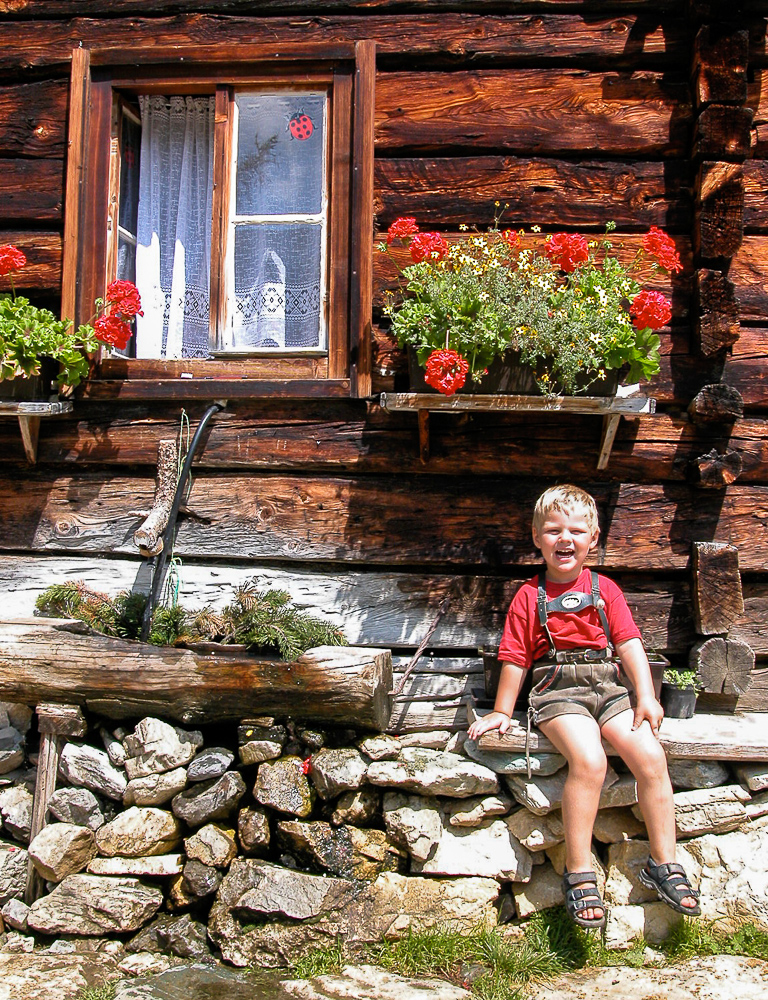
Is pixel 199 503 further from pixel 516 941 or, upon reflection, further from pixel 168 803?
pixel 516 941

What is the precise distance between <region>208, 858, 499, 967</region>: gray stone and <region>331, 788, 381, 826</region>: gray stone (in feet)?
0.70

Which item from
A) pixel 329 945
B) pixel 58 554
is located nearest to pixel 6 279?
pixel 58 554

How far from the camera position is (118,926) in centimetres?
325

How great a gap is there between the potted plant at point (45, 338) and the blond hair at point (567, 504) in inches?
75.8

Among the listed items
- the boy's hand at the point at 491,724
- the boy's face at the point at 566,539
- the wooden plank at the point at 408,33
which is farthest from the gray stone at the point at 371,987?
the wooden plank at the point at 408,33

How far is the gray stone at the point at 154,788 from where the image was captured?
3406 mm

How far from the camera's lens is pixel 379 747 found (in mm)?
3504

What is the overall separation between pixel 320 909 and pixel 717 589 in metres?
2.03

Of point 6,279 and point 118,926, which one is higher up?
point 6,279

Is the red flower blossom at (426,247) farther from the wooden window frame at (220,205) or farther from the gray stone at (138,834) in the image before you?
the gray stone at (138,834)

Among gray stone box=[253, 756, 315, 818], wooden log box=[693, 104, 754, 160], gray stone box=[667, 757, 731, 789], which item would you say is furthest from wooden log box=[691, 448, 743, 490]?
gray stone box=[253, 756, 315, 818]

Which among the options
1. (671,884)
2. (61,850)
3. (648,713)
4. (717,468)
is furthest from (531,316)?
(61,850)

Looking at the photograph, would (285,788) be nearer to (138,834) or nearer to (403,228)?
(138,834)

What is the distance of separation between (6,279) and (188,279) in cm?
83
